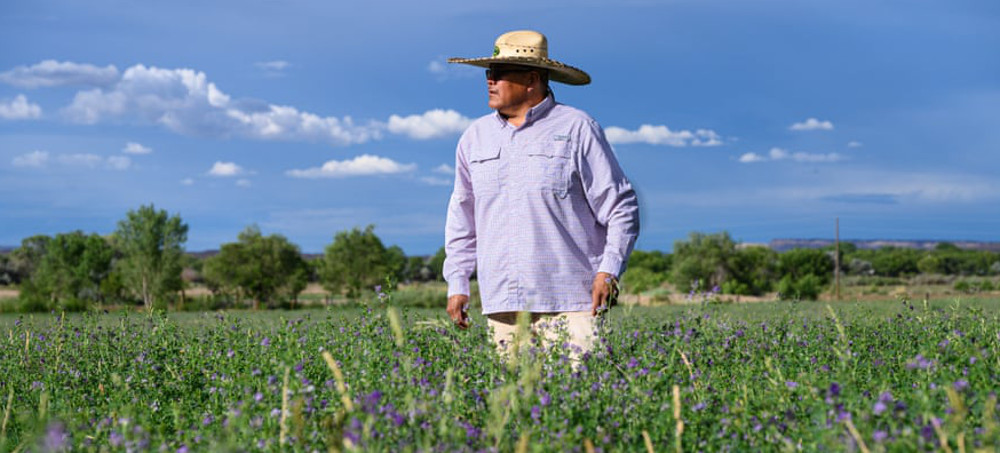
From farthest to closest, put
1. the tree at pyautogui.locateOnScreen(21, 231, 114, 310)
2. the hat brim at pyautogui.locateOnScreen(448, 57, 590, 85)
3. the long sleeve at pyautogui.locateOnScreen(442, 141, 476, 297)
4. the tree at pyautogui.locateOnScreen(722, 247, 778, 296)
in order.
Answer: the tree at pyautogui.locateOnScreen(722, 247, 778, 296), the tree at pyautogui.locateOnScreen(21, 231, 114, 310), the long sleeve at pyautogui.locateOnScreen(442, 141, 476, 297), the hat brim at pyautogui.locateOnScreen(448, 57, 590, 85)

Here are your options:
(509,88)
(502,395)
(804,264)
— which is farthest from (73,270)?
(502,395)

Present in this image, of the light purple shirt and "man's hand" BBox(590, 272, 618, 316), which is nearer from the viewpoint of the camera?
"man's hand" BBox(590, 272, 618, 316)

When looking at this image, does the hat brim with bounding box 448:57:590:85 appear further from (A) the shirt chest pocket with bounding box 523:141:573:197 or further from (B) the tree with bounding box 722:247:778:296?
(B) the tree with bounding box 722:247:778:296

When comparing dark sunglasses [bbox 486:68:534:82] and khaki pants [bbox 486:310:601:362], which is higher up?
dark sunglasses [bbox 486:68:534:82]

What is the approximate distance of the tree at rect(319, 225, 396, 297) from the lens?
34.0m

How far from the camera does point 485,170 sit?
521 centimetres

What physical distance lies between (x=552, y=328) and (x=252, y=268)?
29706mm

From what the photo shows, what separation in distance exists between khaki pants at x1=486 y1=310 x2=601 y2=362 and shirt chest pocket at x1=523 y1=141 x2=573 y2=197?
714 millimetres

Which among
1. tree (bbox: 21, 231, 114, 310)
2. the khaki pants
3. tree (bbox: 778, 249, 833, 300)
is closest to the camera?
the khaki pants

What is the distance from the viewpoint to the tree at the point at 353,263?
3397cm

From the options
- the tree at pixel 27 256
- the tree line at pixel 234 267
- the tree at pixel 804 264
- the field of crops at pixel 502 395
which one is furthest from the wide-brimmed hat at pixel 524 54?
the tree at pixel 27 256

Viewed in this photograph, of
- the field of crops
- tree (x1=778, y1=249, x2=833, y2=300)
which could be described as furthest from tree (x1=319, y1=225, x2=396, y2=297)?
the field of crops

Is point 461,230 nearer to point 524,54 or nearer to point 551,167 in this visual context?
point 551,167

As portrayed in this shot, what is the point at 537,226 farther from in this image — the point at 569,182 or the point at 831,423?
the point at 831,423
